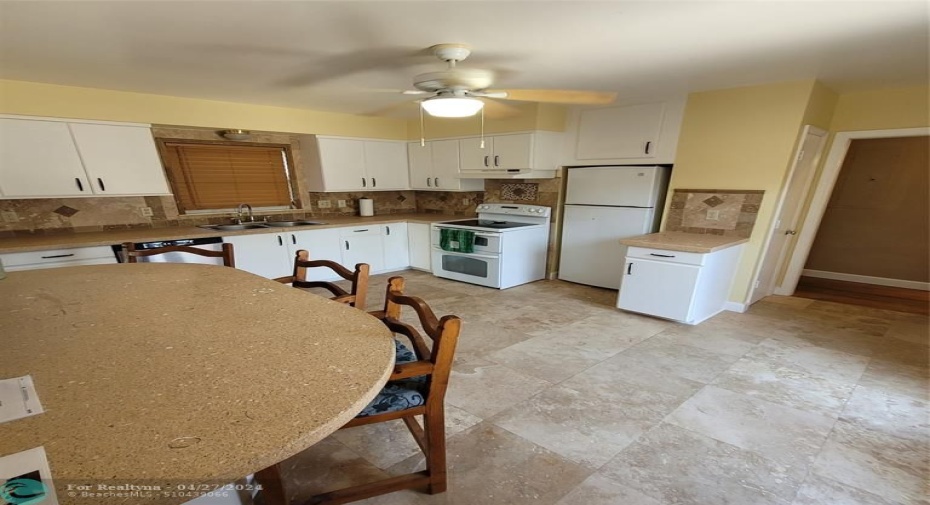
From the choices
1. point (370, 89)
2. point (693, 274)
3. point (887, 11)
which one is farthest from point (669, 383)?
point (370, 89)

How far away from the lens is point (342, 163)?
4.25m

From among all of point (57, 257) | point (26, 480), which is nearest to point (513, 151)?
point (26, 480)

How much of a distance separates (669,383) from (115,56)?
158 inches

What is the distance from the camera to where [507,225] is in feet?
13.6

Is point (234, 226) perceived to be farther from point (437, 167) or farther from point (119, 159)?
point (437, 167)

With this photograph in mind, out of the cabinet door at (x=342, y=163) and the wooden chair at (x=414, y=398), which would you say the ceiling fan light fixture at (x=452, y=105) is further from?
the cabinet door at (x=342, y=163)

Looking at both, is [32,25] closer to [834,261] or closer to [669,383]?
[669,383]

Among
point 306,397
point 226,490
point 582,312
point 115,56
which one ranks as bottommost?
point 582,312

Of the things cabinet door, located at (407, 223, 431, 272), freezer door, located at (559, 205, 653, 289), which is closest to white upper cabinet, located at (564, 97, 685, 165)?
freezer door, located at (559, 205, 653, 289)

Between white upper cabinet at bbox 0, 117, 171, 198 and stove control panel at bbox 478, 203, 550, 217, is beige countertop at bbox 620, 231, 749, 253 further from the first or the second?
white upper cabinet at bbox 0, 117, 171, 198

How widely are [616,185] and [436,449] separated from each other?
3.23 meters

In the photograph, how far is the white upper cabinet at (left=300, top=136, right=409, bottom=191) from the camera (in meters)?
4.11

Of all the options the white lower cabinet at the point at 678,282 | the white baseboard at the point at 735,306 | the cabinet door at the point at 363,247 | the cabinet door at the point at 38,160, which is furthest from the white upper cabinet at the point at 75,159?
the white baseboard at the point at 735,306

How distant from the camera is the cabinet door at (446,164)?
4383mm
